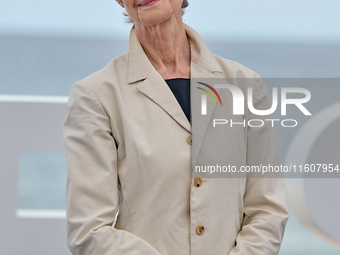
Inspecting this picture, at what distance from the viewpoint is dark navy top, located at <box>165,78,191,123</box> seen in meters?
1.35

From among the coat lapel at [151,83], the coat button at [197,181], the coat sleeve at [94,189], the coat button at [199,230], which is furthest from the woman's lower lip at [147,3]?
the coat button at [199,230]

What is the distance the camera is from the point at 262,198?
1368 mm

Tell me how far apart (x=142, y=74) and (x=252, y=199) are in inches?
18.1

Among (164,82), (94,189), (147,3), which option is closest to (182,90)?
(164,82)

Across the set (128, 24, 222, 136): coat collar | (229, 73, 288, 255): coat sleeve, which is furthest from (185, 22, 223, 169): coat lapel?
(229, 73, 288, 255): coat sleeve

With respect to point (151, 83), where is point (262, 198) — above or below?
below

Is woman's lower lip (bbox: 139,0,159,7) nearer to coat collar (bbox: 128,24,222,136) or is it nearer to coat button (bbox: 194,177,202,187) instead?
coat collar (bbox: 128,24,222,136)

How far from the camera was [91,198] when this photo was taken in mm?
1268

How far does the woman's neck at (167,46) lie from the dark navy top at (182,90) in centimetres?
2

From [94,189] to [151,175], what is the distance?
5.9 inches

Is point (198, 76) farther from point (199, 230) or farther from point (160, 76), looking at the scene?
point (199, 230)

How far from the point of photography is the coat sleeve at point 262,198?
1.33 m

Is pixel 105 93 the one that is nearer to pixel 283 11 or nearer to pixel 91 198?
pixel 91 198

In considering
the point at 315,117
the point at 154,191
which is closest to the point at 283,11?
the point at 315,117
